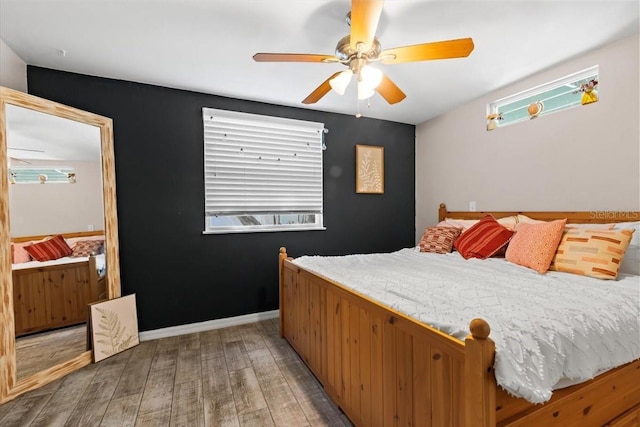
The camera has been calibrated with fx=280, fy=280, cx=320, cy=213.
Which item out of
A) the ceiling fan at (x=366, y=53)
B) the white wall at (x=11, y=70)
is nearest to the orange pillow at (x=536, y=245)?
the ceiling fan at (x=366, y=53)

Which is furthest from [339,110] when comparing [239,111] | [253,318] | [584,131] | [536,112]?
[253,318]

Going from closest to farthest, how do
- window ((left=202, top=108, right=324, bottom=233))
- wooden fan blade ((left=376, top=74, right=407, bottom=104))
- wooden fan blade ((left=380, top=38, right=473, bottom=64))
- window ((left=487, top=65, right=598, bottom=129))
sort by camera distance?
wooden fan blade ((left=380, top=38, right=473, bottom=64)) < wooden fan blade ((left=376, top=74, right=407, bottom=104)) < window ((left=487, top=65, right=598, bottom=129)) < window ((left=202, top=108, right=324, bottom=233))

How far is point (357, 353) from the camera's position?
4.82ft

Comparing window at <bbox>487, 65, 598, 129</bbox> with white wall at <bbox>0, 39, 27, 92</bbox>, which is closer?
white wall at <bbox>0, 39, 27, 92</bbox>

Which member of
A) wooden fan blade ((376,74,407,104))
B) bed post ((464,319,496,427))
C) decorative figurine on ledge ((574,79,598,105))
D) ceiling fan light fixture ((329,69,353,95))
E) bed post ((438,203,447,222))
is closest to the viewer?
bed post ((464,319,496,427))

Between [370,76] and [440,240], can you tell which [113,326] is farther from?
[440,240]

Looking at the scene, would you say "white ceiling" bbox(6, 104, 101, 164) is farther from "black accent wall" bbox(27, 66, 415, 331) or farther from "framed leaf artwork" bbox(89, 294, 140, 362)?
"framed leaf artwork" bbox(89, 294, 140, 362)

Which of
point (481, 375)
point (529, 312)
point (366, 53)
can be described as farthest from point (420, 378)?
point (366, 53)

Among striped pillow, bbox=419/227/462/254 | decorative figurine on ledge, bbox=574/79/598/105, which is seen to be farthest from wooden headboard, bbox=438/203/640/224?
decorative figurine on ledge, bbox=574/79/598/105

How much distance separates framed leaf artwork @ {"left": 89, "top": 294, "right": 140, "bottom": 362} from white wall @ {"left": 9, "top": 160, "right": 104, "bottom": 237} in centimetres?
67

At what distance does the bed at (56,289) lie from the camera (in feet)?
A: 6.45

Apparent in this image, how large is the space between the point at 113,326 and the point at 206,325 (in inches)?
30.9

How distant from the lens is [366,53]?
1662 millimetres

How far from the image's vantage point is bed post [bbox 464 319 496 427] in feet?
2.64
